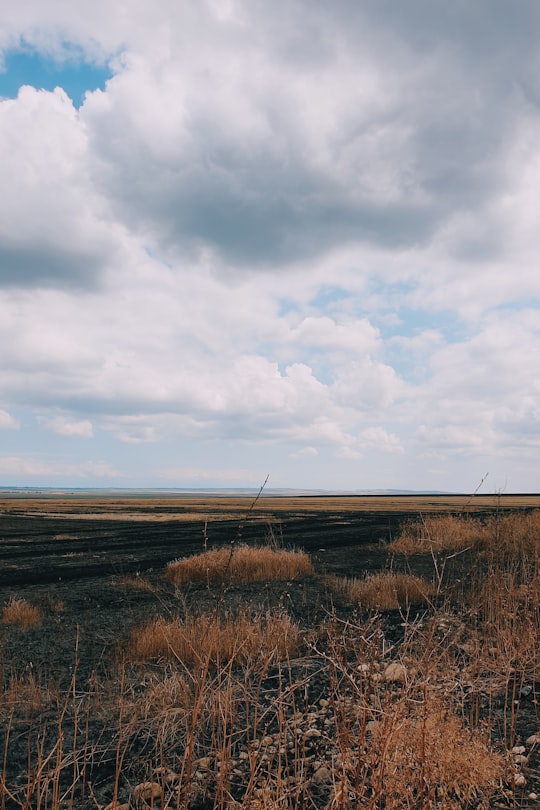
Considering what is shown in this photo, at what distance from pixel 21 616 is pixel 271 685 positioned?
6505 mm

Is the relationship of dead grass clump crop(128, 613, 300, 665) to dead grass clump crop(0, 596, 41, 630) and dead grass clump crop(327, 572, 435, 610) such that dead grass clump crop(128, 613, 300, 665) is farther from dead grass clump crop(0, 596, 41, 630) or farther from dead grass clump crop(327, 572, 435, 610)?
dead grass clump crop(0, 596, 41, 630)

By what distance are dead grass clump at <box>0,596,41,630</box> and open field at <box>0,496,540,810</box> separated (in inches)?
1.6

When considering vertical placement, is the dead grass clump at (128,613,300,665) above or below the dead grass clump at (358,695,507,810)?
below

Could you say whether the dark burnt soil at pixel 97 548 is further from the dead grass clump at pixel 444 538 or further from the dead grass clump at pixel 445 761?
the dead grass clump at pixel 445 761

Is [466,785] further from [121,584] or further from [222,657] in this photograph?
[121,584]

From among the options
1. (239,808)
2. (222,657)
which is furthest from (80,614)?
(239,808)

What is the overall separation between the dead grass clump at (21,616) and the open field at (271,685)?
40mm

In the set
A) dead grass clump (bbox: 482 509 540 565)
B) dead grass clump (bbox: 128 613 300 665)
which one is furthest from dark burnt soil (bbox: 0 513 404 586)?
dead grass clump (bbox: 128 613 300 665)

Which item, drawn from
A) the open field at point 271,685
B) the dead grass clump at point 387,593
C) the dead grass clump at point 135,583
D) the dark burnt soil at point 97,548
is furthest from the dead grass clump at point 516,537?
the dead grass clump at point 135,583

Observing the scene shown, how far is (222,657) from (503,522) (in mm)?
16390

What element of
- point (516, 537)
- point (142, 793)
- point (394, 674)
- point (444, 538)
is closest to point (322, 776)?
point (142, 793)

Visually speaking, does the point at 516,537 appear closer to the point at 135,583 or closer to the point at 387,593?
the point at 387,593

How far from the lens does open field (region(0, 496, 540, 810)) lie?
10.6ft

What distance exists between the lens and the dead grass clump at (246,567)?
1438 centimetres
